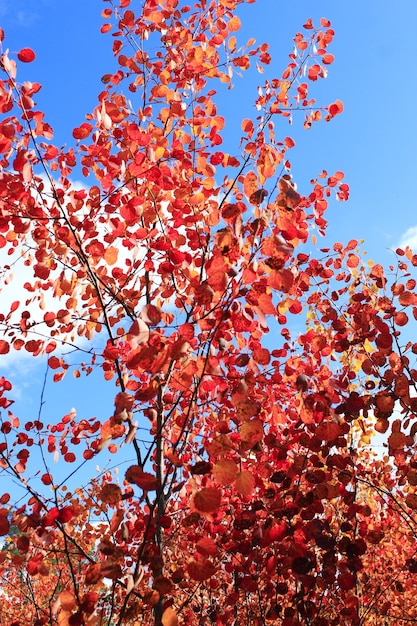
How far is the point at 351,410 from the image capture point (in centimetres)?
333

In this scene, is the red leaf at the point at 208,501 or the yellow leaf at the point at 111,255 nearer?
the red leaf at the point at 208,501

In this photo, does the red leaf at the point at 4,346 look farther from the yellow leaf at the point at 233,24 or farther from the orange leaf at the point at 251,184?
the yellow leaf at the point at 233,24

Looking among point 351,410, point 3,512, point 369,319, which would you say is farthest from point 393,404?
point 3,512

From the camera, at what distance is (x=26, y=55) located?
10.7 ft

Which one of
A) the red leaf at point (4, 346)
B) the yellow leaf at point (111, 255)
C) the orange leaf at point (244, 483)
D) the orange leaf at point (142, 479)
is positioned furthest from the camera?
the red leaf at point (4, 346)

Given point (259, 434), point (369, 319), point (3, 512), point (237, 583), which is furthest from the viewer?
point (369, 319)

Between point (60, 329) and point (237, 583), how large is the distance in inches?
101

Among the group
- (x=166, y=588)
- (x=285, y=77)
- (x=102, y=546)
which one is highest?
(x=285, y=77)

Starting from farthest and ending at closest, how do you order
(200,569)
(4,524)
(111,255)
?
(111,255) → (4,524) → (200,569)

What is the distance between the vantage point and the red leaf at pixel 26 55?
127 inches

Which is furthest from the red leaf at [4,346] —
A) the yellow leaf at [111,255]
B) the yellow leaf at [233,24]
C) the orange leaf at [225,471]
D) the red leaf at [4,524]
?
the yellow leaf at [233,24]

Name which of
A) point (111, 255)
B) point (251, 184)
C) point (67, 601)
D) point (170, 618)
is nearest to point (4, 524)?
point (67, 601)

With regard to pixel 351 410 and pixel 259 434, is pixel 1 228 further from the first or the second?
pixel 351 410

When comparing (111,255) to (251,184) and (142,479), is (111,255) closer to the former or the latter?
(251,184)
